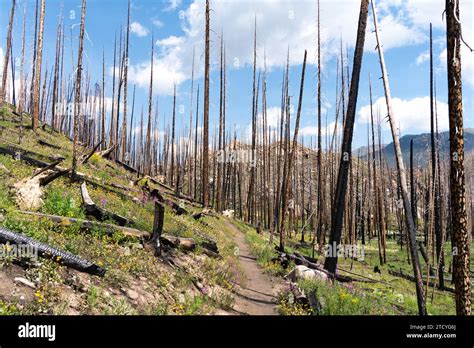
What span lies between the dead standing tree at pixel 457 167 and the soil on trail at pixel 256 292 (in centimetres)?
360

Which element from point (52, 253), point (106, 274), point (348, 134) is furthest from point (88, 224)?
point (348, 134)

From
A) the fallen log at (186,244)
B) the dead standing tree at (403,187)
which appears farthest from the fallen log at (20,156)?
the dead standing tree at (403,187)

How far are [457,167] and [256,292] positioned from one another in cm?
592

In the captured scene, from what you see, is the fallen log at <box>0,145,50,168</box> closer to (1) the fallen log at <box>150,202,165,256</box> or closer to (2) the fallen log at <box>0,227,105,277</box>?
(1) the fallen log at <box>150,202,165,256</box>

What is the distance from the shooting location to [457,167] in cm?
511

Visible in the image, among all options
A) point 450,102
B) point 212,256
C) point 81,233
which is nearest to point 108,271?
point 81,233

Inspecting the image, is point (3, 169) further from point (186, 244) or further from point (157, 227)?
point (186, 244)

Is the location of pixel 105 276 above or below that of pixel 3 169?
below

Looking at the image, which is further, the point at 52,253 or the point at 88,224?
the point at 88,224

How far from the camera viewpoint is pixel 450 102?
5312 millimetres

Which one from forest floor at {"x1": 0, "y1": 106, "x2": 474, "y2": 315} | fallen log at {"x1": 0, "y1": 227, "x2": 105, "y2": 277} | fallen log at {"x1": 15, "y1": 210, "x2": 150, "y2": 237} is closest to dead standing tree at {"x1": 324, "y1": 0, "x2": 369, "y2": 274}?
forest floor at {"x1": 0, "y1": 106, "x2": 474, "y2": 315}

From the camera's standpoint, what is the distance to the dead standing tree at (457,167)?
16.5ft
